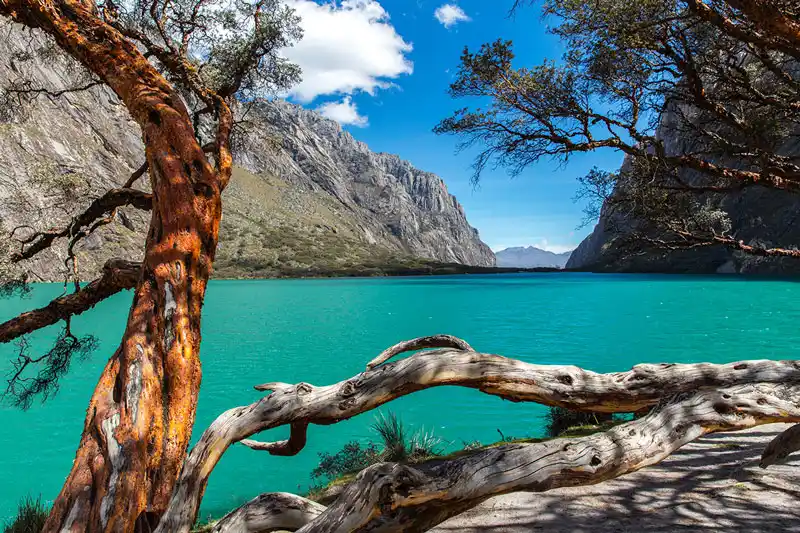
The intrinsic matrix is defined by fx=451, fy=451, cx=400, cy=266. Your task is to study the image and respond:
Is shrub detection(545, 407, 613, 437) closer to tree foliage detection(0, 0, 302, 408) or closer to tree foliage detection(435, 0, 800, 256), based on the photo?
tree foliage detection(435, 0, 800, 256)

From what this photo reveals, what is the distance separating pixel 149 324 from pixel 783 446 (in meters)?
4.76

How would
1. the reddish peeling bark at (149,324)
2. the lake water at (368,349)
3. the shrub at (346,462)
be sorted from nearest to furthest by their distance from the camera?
the reddish peeling bark at (149,324)
the shrub at (346,462)
the lake water at (368,349)

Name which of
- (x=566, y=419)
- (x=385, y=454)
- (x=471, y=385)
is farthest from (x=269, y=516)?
(x=566, y=419)

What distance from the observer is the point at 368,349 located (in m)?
27.2

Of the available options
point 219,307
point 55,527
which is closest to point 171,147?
point 55,527

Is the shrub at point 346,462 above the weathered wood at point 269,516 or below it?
below

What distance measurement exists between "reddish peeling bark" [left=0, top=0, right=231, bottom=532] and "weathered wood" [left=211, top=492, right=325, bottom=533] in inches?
30.2

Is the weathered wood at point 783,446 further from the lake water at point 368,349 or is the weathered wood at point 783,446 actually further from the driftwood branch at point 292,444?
the lake water at point 368,349

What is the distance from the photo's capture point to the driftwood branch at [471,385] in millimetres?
3328

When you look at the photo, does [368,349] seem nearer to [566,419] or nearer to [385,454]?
[566,419]

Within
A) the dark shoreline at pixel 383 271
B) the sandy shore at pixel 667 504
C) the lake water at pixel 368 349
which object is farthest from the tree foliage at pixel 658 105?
the dark shoreline at pixel 383 271

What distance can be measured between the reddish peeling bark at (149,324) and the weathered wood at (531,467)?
1.42m

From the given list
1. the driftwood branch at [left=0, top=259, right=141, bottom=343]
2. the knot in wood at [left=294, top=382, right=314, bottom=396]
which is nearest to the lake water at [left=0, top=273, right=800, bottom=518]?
the driftwood branch at [left=0, top=259, right=141, bottom=343]

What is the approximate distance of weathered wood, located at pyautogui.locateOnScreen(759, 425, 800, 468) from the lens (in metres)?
3.09
